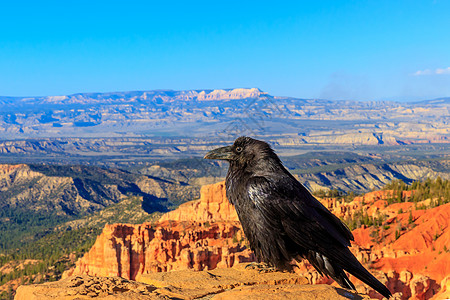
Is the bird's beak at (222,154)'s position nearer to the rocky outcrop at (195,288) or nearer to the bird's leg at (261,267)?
the rocky outcrop at (195,288)

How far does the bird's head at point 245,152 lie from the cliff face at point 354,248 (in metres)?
20.9

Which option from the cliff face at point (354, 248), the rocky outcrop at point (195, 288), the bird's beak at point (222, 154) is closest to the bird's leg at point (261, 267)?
the rocky outcrop at point (195, 288)

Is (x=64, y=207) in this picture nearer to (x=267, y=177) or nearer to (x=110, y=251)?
(x=110, y=251)

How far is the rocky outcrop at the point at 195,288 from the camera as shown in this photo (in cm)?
847

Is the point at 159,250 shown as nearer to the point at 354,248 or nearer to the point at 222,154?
the point at 354,248

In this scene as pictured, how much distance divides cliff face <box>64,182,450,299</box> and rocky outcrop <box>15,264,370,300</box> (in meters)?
19.2

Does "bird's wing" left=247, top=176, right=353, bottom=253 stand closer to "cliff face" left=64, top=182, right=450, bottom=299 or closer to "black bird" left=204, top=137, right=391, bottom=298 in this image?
"black bird" left=204, top=137, right=391, bottom=298

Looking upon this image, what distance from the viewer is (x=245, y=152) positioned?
382 inches

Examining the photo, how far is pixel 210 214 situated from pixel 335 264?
83.0 m

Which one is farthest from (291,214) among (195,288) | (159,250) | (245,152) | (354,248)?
(159,250)

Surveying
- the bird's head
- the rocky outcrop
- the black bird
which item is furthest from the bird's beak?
the rocky outcrop

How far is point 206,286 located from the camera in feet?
33.1

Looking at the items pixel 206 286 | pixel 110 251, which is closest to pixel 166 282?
pixel 206 286

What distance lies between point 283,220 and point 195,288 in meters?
2.67
